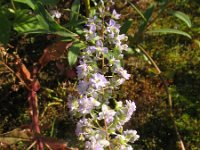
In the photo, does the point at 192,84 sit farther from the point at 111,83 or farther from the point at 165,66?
the point at 111,83

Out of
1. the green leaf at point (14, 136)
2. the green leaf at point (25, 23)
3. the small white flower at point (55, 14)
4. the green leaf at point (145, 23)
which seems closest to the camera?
the green leaf at point (14, 136)

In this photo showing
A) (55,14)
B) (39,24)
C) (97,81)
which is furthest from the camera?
(55,14)

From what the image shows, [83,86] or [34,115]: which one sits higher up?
[34,115]

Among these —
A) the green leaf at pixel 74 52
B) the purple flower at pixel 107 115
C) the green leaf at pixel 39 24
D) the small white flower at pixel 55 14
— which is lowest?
the purple flower at pixel 107 115

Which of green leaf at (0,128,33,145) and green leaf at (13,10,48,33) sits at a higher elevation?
green leaf at (13,10,48,33)

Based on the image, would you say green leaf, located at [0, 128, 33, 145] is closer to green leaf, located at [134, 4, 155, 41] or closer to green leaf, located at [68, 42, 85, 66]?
green leaf, located at [68, 42, 85, 66]

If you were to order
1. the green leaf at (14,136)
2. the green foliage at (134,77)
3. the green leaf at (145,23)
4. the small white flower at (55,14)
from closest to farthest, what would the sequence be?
the green leaf at (14,136), the green foliage at (134,77), the green leaf at (145,23), the small white flower at (55,14)

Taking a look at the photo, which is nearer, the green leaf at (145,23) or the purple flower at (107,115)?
the purple flower at (107,115)

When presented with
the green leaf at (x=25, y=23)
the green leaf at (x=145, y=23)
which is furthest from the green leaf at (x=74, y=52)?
the green leaf at (x=145, y=23)

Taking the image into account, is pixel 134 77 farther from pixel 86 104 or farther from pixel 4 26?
pixel 86 104

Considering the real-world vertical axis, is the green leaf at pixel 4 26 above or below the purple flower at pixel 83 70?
above

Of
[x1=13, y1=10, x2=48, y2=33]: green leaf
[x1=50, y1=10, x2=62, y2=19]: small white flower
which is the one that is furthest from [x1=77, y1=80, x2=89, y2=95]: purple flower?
[x1=50, y1=10, x2=62, y2=19]: small white flower

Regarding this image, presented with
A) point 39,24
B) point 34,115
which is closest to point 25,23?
point 39,24

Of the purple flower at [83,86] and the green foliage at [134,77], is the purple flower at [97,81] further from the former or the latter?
the green foliage at [134,77]
